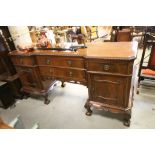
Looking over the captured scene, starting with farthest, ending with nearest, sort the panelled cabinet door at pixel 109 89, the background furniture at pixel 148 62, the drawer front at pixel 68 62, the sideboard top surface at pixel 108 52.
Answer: the background furniture at pixel 148 62, the drawer front at pixel 68 62, the panelled cabinet door at pixel 109 89, the sideboard top surface at pixel 108 52

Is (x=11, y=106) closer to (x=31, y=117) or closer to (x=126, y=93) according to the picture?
(x=31, y=117)

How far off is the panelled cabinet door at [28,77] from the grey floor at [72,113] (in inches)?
13.6

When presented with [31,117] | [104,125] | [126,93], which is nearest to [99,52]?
[126,93]

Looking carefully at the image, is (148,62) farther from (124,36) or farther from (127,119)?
(124,36)

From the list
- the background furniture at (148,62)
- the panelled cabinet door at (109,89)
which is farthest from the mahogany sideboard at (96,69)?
the background furniture at (148,62)

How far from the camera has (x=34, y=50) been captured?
209cm

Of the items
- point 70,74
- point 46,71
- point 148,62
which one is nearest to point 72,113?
point 70,74

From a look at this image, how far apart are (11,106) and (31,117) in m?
0.54

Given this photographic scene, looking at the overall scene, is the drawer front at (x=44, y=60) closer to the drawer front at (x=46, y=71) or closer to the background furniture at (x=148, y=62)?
the drawer front at (x=46, y=71)

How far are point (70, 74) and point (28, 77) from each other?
838mm

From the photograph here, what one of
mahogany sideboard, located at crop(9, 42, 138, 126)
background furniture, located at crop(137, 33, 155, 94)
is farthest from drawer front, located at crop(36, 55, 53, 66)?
background furniture, located at crop(137, 33, 155, 94)

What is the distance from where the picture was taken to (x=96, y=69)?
1.59m

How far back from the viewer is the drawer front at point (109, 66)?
1436 mm

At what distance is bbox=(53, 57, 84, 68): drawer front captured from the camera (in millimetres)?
1729
